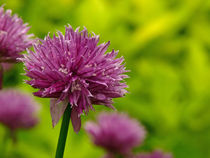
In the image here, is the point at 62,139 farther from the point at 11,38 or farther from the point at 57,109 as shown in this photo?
the point at 11,38

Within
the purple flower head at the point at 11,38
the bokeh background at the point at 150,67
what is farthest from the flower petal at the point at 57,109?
the bokeh background at the point at 150,67

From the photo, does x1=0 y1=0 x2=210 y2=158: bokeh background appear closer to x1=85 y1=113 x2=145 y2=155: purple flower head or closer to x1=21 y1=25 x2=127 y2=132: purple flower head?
x1=85 y1=113 x2=145 y2=155: purple flower head

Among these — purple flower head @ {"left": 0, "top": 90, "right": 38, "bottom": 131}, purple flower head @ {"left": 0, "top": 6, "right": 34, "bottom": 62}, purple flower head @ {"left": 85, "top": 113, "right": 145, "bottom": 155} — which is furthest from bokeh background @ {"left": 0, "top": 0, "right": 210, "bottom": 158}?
purple flower head @ {"left": 0, "top": 6, "right": 34, "bottom": 62}

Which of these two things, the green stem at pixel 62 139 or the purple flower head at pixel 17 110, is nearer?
the green stem at pixel 62 139

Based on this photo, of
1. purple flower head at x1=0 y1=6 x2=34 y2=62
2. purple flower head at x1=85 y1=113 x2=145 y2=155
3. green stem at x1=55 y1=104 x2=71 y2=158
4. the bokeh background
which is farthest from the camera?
the bokeh background

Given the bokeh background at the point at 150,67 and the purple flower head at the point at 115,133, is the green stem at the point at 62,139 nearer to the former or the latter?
the purple flower head at the point at 115,133

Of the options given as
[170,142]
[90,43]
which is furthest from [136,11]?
[90,43]

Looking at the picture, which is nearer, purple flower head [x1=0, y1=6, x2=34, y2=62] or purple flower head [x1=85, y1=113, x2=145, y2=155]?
purple flower head [x1=0, y1=6, x2=34, y2=62]
